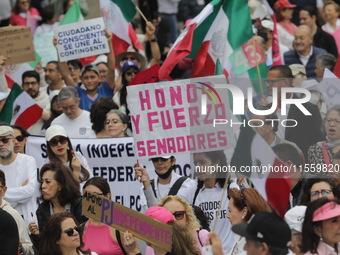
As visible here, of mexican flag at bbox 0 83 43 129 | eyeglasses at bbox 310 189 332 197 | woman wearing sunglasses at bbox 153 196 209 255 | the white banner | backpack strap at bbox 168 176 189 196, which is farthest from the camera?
mexican flag at bbox 0 83 43 129

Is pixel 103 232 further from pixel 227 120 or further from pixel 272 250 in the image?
pixel 272 250

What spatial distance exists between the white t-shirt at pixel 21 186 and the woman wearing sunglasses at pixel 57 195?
51 cm

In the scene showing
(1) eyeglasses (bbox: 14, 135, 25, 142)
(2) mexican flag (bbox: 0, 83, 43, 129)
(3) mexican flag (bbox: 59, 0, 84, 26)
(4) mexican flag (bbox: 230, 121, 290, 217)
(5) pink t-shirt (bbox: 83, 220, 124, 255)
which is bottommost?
(5) pink t-shirt (bbox: 83, 220, 124, 255)

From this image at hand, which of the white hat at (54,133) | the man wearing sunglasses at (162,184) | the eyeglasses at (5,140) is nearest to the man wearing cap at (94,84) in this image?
the white hat at (54,133)

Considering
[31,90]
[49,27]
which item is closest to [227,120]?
[31,90]

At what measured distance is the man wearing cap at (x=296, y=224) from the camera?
8.71 m

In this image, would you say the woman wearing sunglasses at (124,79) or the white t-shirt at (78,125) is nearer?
the white t-shirt at (78,125)

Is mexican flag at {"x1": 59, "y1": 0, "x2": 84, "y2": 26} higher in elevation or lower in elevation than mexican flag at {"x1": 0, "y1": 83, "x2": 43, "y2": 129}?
higher

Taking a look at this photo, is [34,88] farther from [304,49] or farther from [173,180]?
[173,180]

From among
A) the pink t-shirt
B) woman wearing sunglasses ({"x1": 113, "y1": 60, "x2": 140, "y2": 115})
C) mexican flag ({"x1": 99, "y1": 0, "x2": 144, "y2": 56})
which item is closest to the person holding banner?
the pink t-shirt

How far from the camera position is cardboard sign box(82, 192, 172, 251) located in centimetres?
876

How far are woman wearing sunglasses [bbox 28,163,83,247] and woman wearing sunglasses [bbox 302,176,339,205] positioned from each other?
7.17ft

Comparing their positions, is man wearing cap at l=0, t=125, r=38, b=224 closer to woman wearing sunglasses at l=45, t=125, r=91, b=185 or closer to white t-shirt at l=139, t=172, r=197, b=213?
woman wearing sunglasses at l=45, t=125, r=91, b=185

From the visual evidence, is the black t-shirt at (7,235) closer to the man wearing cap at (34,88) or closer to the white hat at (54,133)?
the white hat at (54,133)
